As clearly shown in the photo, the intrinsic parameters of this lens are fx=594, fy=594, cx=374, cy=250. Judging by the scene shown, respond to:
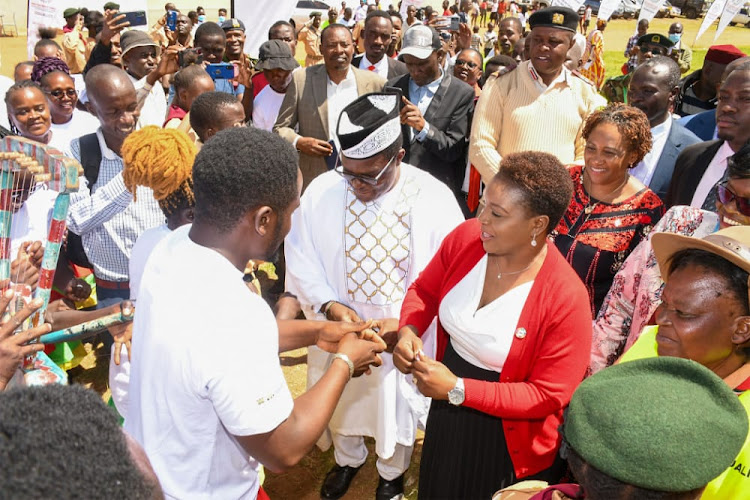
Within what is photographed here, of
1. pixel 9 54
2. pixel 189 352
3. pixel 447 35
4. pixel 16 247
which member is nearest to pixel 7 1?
pixel 9 54

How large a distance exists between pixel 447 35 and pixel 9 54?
57.2ft

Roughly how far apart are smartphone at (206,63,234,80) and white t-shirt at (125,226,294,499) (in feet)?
16.5

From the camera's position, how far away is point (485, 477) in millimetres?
2666

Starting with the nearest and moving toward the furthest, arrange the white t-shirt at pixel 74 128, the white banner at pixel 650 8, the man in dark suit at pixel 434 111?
the white t-shirt at pixel 74 128 < the man in dark suit at pixel 434 111 < the white banner at pixel 650 8

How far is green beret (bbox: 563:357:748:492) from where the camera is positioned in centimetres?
124

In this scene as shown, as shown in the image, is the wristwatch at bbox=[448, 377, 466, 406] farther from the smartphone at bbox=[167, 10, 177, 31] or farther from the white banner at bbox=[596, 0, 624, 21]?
the smartphone at bbox=[167, 10, 177, 31]

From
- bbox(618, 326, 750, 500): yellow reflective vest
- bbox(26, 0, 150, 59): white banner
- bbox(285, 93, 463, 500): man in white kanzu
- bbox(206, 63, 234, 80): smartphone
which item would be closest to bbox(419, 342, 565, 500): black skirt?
bbox(285, 93, 463, 500): man in white kanzu

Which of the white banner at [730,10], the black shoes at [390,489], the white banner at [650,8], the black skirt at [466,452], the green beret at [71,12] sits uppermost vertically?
the white banner at [730,10]

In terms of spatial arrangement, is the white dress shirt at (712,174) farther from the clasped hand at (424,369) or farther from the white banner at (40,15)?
the white banner at (40,15)

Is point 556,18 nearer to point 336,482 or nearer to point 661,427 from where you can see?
point 336,482

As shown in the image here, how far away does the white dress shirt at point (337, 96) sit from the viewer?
5422 millimetres

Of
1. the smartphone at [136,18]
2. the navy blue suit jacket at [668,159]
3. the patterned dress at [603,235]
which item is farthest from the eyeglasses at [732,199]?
the smartphone at [136,18]

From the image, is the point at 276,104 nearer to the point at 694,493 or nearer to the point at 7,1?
the point at 694,493

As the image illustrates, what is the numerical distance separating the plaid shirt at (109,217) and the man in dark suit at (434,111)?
2.37m
